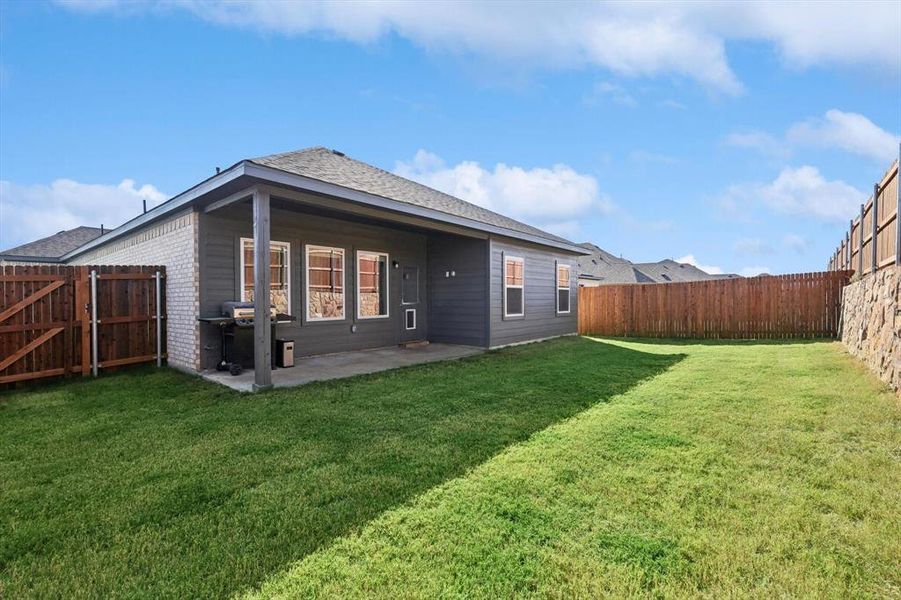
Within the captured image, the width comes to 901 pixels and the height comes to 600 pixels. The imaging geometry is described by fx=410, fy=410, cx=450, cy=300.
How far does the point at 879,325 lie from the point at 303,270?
349 inches

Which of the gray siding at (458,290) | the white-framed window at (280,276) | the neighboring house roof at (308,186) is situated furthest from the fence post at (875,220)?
the white-framed window at (280,276)

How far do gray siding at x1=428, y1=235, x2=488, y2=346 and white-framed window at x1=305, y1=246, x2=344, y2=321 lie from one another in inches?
100

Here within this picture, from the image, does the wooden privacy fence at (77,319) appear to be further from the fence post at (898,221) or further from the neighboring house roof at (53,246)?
the neighboring house roof at (53,246)

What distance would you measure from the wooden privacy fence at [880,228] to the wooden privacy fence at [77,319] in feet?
35.8

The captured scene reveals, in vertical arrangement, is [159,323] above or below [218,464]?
above

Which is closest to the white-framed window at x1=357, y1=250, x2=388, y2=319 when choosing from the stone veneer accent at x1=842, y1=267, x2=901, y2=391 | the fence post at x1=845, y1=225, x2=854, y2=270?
the stone veneer accent at x1=842, y1=267, x2=901, y2=391

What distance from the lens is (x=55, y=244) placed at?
→ 1694cm

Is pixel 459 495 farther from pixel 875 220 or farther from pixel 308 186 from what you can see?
pixel 875 220

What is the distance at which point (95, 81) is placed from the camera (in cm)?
991

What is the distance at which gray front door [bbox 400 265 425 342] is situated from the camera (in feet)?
32.4

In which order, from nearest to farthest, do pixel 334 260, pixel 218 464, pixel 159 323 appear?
pixel 218 464
pixel 159 323
pixel 334 260

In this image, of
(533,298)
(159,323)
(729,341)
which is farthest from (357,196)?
(729,341)

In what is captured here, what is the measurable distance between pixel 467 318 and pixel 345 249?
3.20 metres

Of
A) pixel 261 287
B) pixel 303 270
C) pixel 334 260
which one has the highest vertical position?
pixel 334 260
